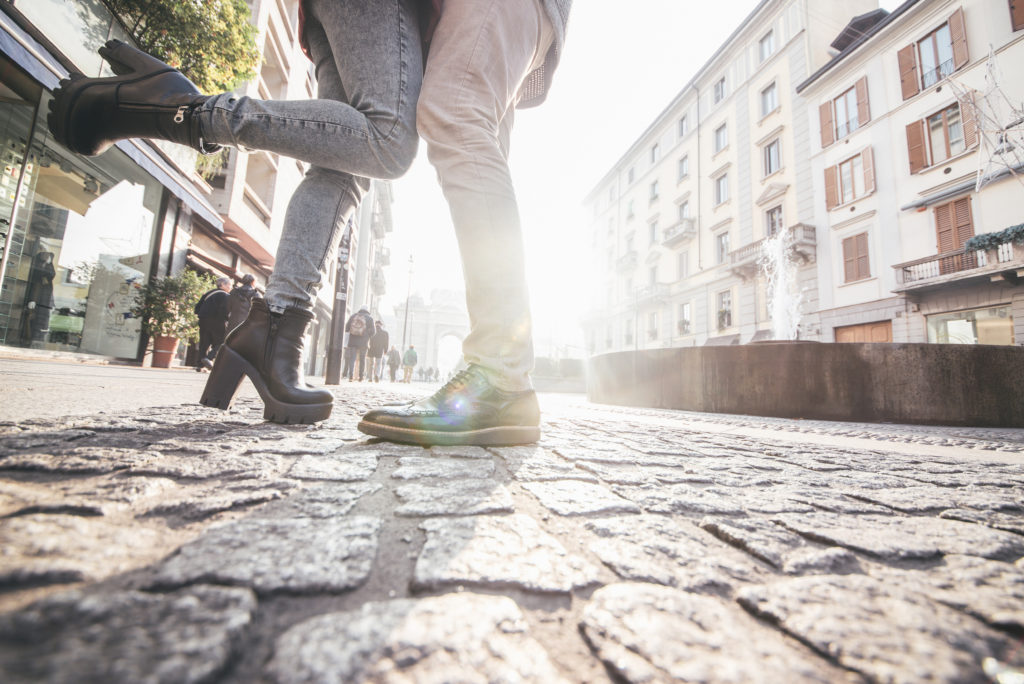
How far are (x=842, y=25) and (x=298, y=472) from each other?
23.1m

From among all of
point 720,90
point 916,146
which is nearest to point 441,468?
point 916,146

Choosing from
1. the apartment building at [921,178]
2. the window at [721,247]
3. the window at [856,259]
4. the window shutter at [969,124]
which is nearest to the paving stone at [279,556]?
the apartment building at [921,178]

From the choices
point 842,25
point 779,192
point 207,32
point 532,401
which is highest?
point 842,25

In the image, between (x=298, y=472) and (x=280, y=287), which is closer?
(x=298, y=472)

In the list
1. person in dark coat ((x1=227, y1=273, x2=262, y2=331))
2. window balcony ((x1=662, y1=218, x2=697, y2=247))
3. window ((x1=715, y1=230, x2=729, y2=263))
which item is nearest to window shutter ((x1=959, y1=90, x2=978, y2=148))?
window ((x1=715, y1=230, x2=729, y2=263))

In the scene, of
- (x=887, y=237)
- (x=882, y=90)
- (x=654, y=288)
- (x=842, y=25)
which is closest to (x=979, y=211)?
(x=887, y=237)

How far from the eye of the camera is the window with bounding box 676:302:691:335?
20750 millimetres

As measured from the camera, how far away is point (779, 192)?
16438 millimetres

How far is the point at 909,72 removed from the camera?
42.0ft

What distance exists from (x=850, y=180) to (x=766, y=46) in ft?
25.9

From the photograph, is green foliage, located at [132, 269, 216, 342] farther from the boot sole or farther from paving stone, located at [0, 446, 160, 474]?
paving stone, located at [0, 446, 160, 474]

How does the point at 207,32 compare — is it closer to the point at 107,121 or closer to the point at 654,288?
the point at 107,121

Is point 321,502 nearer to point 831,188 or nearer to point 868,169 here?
point 868,169

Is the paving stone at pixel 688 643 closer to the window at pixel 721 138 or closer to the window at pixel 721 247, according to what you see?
the window at pixel 721 247
